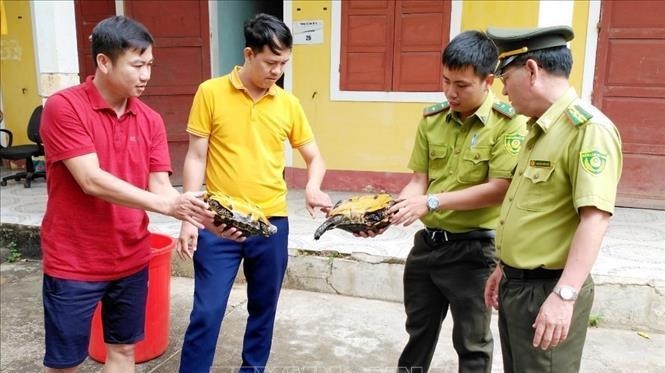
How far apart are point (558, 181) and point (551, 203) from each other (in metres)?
0.08

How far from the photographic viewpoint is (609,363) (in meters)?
3.24

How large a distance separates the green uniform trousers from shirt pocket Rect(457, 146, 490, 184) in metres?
0.51

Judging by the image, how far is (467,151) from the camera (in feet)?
7.66

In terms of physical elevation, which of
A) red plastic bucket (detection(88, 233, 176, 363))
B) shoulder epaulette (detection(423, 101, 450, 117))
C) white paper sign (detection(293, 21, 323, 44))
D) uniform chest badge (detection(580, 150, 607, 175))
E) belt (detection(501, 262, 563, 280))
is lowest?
red plastic bucket (detection(88, 233, 176, 363))

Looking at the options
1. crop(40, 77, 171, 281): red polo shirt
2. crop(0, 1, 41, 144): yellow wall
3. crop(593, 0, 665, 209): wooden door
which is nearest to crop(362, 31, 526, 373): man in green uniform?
crop(40, 77, 171, 281): red polo shirt

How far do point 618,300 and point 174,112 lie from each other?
5113 millimetres

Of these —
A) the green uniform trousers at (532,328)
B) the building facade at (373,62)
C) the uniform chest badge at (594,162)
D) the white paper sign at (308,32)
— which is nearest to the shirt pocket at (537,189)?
the uniform chest badge at (594,162)

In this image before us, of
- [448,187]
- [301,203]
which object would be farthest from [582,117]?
[301,203]

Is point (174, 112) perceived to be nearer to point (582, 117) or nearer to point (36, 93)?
point (36, 93)

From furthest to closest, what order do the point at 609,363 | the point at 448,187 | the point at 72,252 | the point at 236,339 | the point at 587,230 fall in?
the point at 236,339
the point at 609,363
the point at 448,187
the point at 72,252
the point at 587,230

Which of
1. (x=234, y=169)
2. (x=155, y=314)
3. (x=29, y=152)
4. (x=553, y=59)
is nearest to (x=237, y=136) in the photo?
(x=234, y=169)

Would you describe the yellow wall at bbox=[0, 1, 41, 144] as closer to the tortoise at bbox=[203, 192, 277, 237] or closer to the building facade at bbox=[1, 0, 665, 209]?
the building facade at bbox=[1, 0, 665, 209]

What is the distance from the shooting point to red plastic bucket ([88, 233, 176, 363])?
10.1 feet

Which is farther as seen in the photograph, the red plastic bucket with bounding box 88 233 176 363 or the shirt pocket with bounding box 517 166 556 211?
the red plastic bucket with bounding box 88 233 176 363
